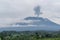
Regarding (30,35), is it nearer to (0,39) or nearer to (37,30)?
(37,30)

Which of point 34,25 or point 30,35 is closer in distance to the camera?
point 30,35

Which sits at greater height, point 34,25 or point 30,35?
point 34,25

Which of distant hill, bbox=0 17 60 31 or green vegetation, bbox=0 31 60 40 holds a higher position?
distant hill, bbox=0 17 60 31

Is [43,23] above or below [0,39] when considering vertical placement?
above

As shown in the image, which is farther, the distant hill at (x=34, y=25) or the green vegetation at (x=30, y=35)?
the distant hill at (x=34, y=25)

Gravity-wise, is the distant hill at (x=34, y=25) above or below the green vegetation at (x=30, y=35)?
above

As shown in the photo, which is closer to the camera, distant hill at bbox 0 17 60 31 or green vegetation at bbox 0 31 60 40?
green vegetation at bbox 0 31 60 40

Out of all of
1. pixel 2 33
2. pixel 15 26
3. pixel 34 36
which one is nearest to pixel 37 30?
pixel 34 36

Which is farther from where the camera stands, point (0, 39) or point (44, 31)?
point (44, 31)
